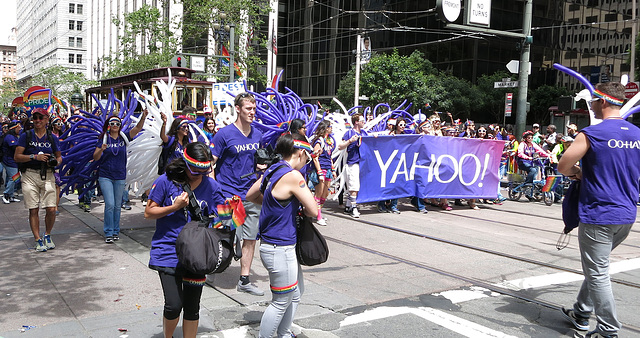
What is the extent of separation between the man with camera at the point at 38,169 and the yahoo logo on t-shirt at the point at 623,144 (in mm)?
6409

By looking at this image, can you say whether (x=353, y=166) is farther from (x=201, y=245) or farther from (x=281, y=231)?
(x=201, y=245)

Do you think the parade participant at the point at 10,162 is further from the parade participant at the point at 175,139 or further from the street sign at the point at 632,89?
the street sign at the point at 632,89

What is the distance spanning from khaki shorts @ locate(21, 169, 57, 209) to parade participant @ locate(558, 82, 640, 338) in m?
6.08

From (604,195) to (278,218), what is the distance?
8.54 feet

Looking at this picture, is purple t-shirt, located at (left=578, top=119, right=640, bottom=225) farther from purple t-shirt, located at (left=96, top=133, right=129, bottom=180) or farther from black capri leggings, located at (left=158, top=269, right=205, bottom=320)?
purple t-shirt, located at (left=96, top=133, right=129, bottom=180)

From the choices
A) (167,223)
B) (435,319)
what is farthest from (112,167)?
(435,319)

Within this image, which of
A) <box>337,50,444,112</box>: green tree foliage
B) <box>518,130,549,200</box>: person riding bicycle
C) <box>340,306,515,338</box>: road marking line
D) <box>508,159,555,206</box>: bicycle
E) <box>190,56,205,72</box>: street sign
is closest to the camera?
<box>340,306,515,338</box>: road marking line

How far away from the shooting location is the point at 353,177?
35.2ft

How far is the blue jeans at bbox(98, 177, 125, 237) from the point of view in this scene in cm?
778

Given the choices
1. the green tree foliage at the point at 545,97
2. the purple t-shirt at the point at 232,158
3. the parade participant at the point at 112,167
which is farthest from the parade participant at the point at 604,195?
the green tree foliage at the point at 545,97

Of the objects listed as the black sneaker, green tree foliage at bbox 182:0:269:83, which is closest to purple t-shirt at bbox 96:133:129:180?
the black sneaker

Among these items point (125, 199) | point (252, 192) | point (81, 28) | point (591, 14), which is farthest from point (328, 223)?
point (81, 28)

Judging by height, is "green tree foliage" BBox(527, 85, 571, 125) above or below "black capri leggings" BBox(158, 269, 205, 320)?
above

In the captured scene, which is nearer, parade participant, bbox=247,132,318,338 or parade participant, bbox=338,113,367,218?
parade participant, bbox=247,132,318,338
